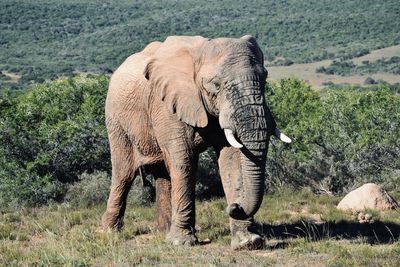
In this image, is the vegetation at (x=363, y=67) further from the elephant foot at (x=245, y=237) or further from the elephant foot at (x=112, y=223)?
the elephant foot at (x=245, y=237)

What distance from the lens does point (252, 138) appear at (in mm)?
7965

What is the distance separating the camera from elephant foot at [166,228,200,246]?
29.6 ft

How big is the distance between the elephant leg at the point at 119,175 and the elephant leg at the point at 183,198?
1251mm

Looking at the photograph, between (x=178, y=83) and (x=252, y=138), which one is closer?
(x=252, y=138)

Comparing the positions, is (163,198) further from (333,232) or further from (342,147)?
(342,147)

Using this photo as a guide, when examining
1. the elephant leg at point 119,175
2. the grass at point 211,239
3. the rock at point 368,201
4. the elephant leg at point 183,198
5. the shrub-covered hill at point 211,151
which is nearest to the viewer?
the grass at point 211,239

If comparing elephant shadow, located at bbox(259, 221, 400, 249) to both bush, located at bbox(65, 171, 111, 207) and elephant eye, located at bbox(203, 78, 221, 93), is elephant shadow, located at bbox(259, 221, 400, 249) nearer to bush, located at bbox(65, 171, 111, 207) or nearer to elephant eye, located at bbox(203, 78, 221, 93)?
elephant eye, located at bbox(203, 78, 221, 93)

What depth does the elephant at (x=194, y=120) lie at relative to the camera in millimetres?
8070

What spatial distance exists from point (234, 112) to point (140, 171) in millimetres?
2700

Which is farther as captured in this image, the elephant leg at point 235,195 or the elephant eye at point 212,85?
the elephant leg at point 235,195

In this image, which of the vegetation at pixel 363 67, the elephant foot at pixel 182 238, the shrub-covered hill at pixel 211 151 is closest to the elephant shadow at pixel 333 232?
the elephant foot at pixel 182 238

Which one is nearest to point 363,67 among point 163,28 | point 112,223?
point 163,28

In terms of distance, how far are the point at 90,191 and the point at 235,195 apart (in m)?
6.11

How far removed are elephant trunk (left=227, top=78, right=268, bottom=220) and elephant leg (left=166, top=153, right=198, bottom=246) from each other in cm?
91
